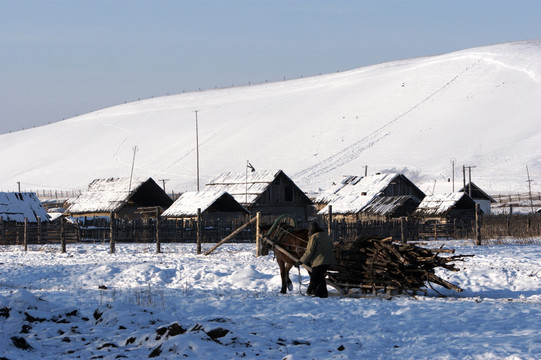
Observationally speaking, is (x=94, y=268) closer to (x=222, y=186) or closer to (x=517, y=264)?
(x=517, y=264)

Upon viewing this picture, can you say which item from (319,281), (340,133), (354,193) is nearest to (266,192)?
(354,193)

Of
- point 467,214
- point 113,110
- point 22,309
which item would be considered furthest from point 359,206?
point 113,110

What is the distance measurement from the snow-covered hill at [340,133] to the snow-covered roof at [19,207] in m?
44.7

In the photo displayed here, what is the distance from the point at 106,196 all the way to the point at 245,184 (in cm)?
971

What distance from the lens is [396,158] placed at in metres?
109

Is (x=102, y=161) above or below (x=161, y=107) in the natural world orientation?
below

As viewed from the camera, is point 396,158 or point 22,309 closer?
point 22,309

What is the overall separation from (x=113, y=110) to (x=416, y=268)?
608 feet

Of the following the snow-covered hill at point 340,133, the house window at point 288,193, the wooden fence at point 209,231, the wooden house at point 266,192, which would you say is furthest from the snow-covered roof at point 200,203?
the snow-covered hill at point 340,133

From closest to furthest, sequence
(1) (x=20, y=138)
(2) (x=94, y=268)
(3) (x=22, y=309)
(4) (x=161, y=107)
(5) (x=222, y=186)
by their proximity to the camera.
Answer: (3) (x=22, y=309) < (2) (x=94, y=268) < (5) (x=222, y=186) < (1) (x=20, y=138) < (4) (x=161, y=107)

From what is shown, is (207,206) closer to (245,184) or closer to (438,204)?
(245,184)

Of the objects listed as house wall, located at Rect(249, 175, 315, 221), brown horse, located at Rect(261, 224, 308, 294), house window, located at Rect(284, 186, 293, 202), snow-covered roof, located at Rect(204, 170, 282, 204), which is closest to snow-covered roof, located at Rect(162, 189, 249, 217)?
snow-covered roof, located at Rect(204, 170, 282, 204)

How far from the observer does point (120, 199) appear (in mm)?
53906

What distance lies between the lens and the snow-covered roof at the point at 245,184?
2174 inches
